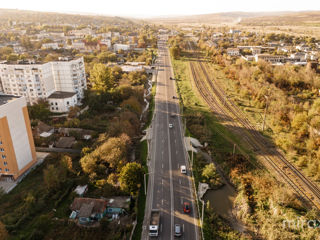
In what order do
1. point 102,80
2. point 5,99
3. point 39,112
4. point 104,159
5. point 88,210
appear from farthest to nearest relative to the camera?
1. point 102,80
2. point 39,112
3. point 5,99
4. point 104,159
5. point 88,210

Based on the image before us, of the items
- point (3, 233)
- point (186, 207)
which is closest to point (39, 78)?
point (3, 233)

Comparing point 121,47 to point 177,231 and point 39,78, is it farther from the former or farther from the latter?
point 177,231

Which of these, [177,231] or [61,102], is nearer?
[177,231]

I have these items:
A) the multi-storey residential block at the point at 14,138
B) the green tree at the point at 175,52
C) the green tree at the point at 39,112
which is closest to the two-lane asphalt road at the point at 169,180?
the multi-storey residential block at the point at 14,138

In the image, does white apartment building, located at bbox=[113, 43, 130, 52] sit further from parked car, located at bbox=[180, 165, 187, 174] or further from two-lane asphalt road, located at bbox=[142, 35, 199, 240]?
parked car, located at bbox=[180, 165, 187, 174]

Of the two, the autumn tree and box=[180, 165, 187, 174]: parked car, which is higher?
the autumn tree

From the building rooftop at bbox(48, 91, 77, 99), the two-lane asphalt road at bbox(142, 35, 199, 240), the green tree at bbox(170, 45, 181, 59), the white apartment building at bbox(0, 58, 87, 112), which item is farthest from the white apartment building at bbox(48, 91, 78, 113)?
the green tree at bbox(170, 45, 181, 59)
